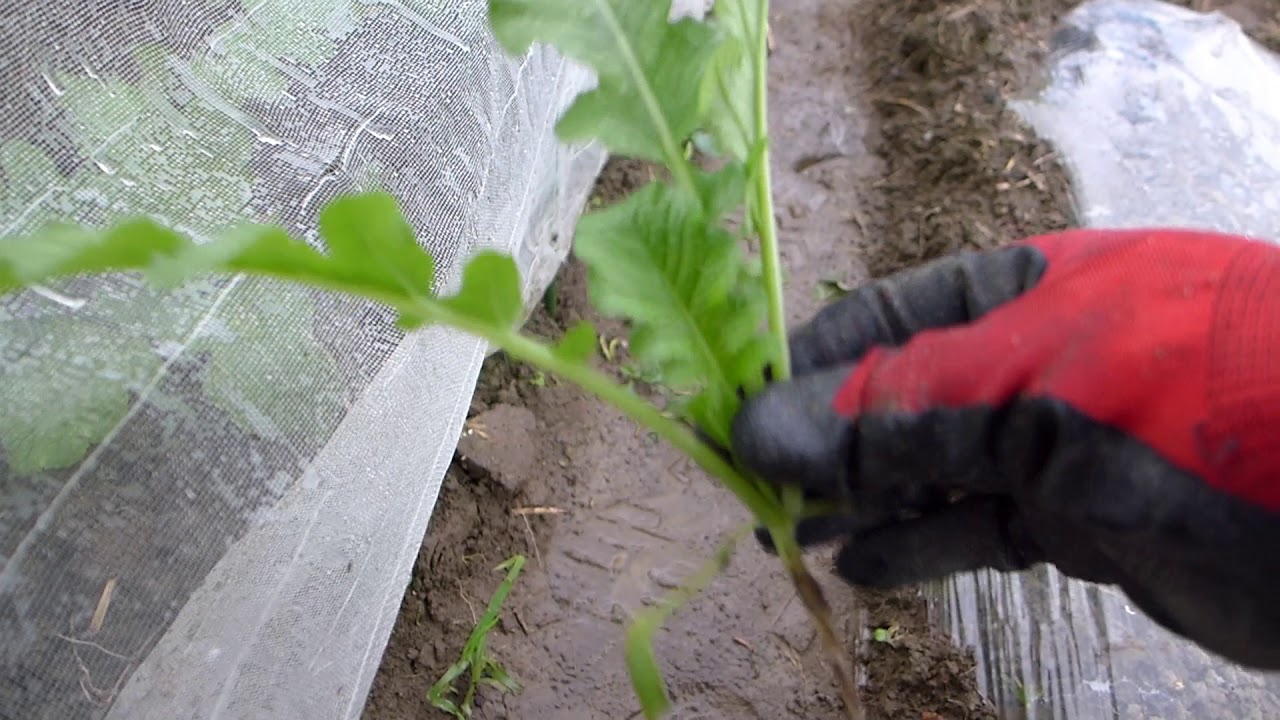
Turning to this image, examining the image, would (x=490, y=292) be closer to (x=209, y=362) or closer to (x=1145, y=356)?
(x=209, y=362)

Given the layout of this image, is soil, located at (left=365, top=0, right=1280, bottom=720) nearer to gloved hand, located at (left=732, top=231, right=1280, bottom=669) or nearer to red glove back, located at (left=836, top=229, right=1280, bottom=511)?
gloved hand, located at (left=732, top=231, right=1280, bottom=669)

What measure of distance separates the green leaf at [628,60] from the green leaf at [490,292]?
267 millimetres

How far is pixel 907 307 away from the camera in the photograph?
89 cm

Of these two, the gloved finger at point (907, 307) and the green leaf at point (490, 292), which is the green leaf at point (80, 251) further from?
the gloved finger at point (907, 307)

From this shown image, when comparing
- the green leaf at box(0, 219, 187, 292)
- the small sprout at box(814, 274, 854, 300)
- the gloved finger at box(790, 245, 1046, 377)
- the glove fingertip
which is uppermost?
the green leaf at box(0, 219, 187, 292)

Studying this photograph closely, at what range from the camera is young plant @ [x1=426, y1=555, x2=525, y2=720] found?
120cm

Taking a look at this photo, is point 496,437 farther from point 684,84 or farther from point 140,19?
point 140,19

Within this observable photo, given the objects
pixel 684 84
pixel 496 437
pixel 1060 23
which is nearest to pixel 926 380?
pixel 684 84

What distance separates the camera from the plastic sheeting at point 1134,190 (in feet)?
3.71

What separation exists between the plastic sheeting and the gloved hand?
0.38 m

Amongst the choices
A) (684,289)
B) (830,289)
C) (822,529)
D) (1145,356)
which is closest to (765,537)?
(822,529)

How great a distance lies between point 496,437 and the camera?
1413mm

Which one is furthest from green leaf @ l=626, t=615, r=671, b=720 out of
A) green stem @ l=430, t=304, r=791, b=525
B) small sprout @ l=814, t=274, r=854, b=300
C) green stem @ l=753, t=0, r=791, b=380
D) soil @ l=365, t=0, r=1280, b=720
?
small sprout @ l=814, t=274, r=854, b=300

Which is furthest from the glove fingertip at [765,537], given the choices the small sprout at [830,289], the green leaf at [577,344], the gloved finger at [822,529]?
the small sprout at [830,289]
